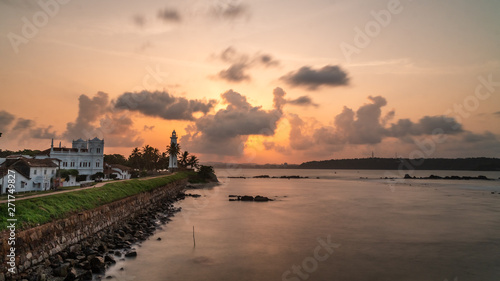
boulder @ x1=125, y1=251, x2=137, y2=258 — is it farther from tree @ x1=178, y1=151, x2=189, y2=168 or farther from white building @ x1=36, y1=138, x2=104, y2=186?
tree @ x1=178, y1=151, x2=189, y2=168

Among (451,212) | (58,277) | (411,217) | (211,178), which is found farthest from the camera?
(211,178)

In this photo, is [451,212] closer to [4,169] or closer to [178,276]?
[178,276]

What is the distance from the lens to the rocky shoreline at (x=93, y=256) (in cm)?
1596

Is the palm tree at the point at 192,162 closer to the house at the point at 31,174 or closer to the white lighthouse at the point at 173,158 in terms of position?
the white lighthouse at the point at 173,158

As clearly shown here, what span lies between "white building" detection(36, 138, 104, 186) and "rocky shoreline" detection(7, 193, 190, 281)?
142 ft

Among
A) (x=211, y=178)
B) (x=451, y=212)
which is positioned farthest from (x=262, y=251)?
(x=211, y=178)

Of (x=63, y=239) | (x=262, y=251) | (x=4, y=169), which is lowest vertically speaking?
(x=262, y=251)

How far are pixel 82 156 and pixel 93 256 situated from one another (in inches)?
2213

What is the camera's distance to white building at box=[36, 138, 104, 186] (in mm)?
64812

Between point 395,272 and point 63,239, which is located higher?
point 63,239

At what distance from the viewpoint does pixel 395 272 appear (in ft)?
68.7

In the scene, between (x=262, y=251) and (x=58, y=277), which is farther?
(x=262, y=251)

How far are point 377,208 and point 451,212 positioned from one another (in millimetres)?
11019

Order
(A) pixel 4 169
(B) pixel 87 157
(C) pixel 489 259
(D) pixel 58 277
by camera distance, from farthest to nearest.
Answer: (B) pixel 87 157
(A) pixel 4 169
(C) pixel 489 259
(D) pixel 58 277
